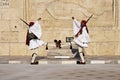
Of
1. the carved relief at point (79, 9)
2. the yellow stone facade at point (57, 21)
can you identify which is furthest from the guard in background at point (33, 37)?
the carved relief at point (79, 9)

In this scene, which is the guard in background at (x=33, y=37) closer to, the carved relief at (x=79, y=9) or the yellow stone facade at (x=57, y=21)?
the yellow stone facade at (x=57, y=21)

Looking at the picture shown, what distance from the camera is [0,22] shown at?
18969 mm

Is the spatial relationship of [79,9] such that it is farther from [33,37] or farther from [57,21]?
[33,37]

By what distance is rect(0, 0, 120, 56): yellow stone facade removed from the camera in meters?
18.8

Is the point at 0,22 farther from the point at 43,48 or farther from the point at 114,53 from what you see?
the point at 114,53

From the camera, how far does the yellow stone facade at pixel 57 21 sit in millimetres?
18750

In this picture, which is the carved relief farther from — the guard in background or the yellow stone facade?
the guard in background

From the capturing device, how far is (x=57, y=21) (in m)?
19.1

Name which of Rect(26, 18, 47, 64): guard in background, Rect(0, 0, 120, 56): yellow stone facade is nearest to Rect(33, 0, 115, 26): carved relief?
Rect(0, 0, 120, 56): yellow stone facade

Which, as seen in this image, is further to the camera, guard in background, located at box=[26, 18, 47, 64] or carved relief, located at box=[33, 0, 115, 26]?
carved relief, located at box=[33, 0, 115, 26]

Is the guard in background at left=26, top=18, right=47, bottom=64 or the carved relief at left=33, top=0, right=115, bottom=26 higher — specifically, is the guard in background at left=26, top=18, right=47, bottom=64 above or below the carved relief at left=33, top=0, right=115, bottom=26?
below

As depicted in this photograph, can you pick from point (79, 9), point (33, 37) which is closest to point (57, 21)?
point (79, 9)

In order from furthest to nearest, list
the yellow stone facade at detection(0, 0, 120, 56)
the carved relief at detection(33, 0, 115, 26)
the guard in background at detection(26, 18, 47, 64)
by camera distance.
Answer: the carved relief at detection(33, 0, 115, 26), the yellow stone facade at detection(0, 0, 120, 56), the guard in background at detection(26, 18, 47, 64)

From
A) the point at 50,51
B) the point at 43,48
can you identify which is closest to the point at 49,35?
the point at 43,48
